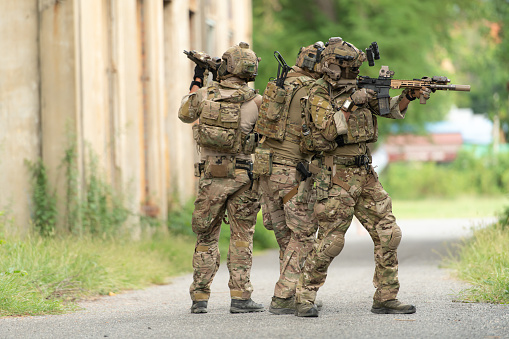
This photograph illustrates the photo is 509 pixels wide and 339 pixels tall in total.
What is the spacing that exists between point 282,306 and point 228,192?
3.45 ft

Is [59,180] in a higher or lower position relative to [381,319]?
higher

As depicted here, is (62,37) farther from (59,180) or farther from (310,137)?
(310,137)

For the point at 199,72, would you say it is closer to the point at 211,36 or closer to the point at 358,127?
the point at 358,127

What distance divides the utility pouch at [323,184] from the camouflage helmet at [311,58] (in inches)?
33.6

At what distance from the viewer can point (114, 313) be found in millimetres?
7578

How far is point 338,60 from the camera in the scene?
6.83 metres

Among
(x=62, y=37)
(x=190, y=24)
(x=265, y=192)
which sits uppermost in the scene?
(x=190, y=24)

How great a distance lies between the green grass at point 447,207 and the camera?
24297mm

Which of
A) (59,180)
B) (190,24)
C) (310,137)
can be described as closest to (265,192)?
(310,137)

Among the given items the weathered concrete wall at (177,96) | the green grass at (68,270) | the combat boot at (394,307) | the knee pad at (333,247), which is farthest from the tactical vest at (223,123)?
the weathered concrete wall at (177,96)

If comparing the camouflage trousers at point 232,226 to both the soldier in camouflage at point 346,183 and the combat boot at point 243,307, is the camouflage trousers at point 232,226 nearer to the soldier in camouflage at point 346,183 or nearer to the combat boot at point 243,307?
the combat boot at point 243,307

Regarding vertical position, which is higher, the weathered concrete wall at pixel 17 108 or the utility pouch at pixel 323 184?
the weathered concrete wall at pixel 17 108

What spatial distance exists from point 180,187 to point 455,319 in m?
8.82

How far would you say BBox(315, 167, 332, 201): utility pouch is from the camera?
6.86m
